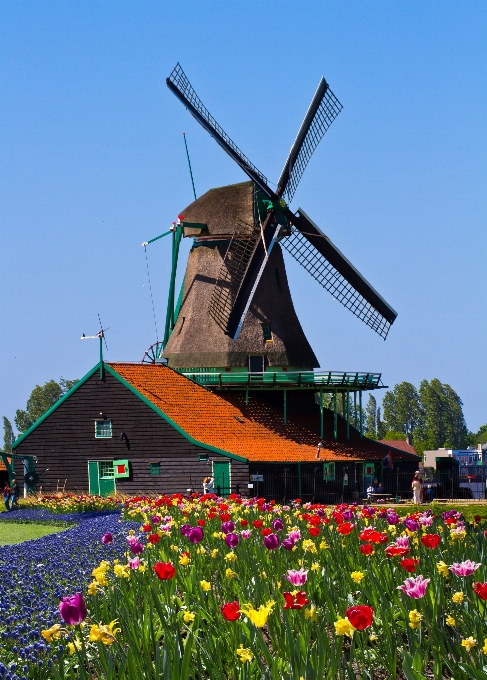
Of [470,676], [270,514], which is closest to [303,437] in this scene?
[270,514]

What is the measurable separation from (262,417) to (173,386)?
11.0 ft

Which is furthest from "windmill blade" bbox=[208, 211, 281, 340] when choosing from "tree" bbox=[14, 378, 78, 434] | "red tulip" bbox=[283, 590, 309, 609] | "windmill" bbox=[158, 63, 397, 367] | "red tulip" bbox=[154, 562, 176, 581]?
"tree" bbox=[14, 378, 78, 434]

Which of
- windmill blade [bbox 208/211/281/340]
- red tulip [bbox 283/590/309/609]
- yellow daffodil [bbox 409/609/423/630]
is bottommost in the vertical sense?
yellow daffodil [bbox 409/609/423/630]

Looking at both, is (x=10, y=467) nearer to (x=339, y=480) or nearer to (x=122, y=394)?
(x=122, y=394)

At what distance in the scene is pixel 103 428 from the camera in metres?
36.6

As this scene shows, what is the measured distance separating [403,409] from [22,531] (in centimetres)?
10495

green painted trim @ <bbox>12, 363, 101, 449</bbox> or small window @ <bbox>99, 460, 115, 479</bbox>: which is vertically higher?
green painted trim @ <bbox>12, 363, 101, 449</bbox>

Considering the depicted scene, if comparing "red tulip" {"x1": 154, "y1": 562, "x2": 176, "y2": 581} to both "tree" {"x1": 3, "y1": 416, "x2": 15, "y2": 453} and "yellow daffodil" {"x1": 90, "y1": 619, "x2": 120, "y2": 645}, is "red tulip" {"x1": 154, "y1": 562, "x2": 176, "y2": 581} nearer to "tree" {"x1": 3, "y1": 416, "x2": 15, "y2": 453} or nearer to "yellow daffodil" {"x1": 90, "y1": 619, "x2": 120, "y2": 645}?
"yellow daffodil" {"x1": 90, "y1": 619, "x2": 120, "y2": 645}

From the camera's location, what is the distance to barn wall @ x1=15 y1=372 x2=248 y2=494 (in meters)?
34.6

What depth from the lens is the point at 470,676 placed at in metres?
6.26

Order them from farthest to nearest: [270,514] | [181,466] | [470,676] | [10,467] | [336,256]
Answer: [336,256], [10,467], [181,466], [270,514], [470,676]

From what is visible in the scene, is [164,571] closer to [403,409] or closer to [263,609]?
[263,609]

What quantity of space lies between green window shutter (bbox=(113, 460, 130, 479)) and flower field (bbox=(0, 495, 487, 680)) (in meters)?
22.0

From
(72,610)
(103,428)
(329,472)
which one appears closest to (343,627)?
(72,610)
